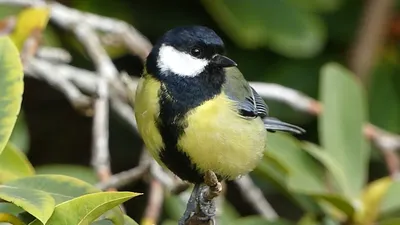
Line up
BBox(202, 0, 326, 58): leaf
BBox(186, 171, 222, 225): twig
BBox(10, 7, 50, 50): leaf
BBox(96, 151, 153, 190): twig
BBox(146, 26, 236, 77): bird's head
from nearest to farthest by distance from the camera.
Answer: BBox(186, 171, 222, 225): twig → BBox(146, 26, 236, 77): bird's head → BBox(96, 151, 153, 190): twig → BBox(10, 7, 50, 50): leaf → BBox(202, 0, 326, 58): leaf

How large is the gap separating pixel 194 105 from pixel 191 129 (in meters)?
0.05

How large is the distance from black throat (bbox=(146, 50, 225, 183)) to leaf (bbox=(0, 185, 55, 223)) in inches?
10.4

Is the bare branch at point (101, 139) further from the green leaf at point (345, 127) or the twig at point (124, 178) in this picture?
the green leaf at point (345, 127)

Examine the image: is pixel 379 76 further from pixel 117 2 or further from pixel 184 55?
pixel 184 55

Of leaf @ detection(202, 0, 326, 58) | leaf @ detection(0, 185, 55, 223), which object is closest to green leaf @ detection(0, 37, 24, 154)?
leaf @ detection(0, 185, 55, 223)

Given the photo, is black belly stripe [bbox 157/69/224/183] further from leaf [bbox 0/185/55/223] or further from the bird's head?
Result: leaf [bbox 0/185/55/223]

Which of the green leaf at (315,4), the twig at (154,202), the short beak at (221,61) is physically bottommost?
the twig at (154,202)

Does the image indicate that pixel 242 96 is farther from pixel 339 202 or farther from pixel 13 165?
pixel 13 165

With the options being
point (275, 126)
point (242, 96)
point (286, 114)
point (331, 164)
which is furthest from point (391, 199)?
point (286, 114)

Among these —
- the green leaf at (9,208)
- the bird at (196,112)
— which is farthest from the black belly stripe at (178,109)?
the green leaf at (9,208)

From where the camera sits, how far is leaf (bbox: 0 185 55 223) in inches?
42.3

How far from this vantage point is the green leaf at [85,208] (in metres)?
1.09

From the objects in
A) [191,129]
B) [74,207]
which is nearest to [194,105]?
[191,129]

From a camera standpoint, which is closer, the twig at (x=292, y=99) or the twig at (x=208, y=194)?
the twig at (x=208, y=194)
